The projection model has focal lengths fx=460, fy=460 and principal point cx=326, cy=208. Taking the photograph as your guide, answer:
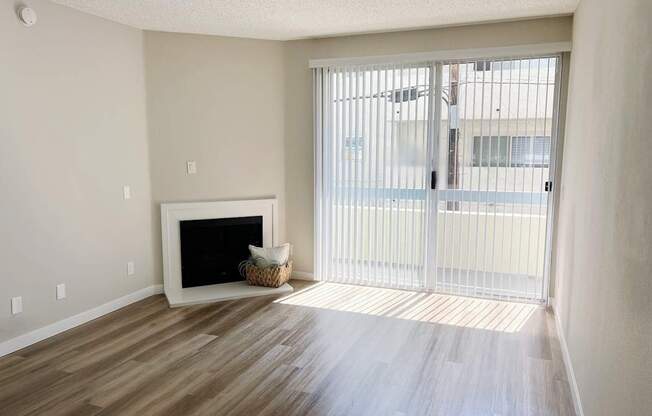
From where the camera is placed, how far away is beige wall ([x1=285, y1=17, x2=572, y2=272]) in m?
3.93

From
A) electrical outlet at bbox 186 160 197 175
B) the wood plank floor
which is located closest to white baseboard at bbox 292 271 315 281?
the wood plank floor

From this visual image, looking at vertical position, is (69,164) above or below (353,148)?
below

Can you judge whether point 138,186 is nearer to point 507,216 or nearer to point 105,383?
point 105,383

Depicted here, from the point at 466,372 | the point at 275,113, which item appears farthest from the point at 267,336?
the point at 275,113

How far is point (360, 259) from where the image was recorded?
4.70 m

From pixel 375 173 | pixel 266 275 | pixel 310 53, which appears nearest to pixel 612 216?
pixel 375 173

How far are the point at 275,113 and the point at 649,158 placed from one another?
12.1 ft

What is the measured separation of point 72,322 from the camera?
3.65 m

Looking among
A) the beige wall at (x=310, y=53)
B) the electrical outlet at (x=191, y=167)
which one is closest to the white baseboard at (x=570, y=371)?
the beige wall at (x=310, y=53)

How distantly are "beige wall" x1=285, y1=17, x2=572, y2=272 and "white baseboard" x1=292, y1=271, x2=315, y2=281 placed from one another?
5 cm

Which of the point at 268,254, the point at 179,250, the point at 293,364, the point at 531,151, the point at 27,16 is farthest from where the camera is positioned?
the point at 268,254

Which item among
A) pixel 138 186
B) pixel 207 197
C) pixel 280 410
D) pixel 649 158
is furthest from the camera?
pixel 207 197

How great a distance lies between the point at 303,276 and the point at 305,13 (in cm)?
262

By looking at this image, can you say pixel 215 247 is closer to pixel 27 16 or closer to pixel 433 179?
pixel 433 179
